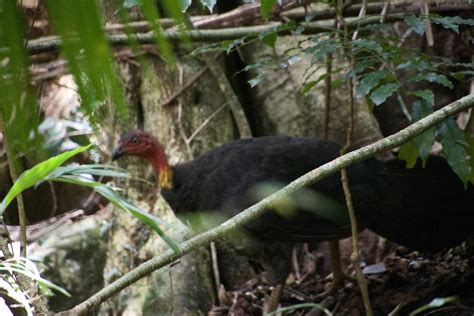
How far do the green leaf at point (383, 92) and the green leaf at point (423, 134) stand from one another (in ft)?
0.42

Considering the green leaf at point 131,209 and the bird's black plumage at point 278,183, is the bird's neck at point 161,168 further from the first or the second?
the green leaf at point 131,209

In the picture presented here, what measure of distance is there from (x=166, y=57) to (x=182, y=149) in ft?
13.2

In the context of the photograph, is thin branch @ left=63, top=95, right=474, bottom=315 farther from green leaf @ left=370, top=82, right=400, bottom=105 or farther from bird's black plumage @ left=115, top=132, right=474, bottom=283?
bird's black plumage @ left=115, top=132, right=474, bottom=283

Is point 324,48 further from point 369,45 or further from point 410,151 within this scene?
point 410,151

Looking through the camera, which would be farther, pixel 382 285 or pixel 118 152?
pixel 118 152

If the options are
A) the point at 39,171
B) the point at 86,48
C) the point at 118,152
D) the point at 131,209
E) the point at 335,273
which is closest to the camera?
the point at 86,48

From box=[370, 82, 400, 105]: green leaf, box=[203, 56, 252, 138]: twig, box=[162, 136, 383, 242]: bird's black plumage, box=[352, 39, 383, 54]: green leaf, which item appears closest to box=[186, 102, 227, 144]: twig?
box=[203, 56, 252, 138]: twig

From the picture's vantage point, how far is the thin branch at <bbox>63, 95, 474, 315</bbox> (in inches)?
64.0

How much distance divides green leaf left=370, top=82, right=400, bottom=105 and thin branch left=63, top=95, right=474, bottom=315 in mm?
336

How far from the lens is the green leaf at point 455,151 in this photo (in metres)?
2.47

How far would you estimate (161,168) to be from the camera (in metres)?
4.01

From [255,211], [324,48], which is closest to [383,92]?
[324,48]

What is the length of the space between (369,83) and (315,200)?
0.91 metres

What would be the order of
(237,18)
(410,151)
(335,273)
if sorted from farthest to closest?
(237,18) → (335,273) → (410,151)
